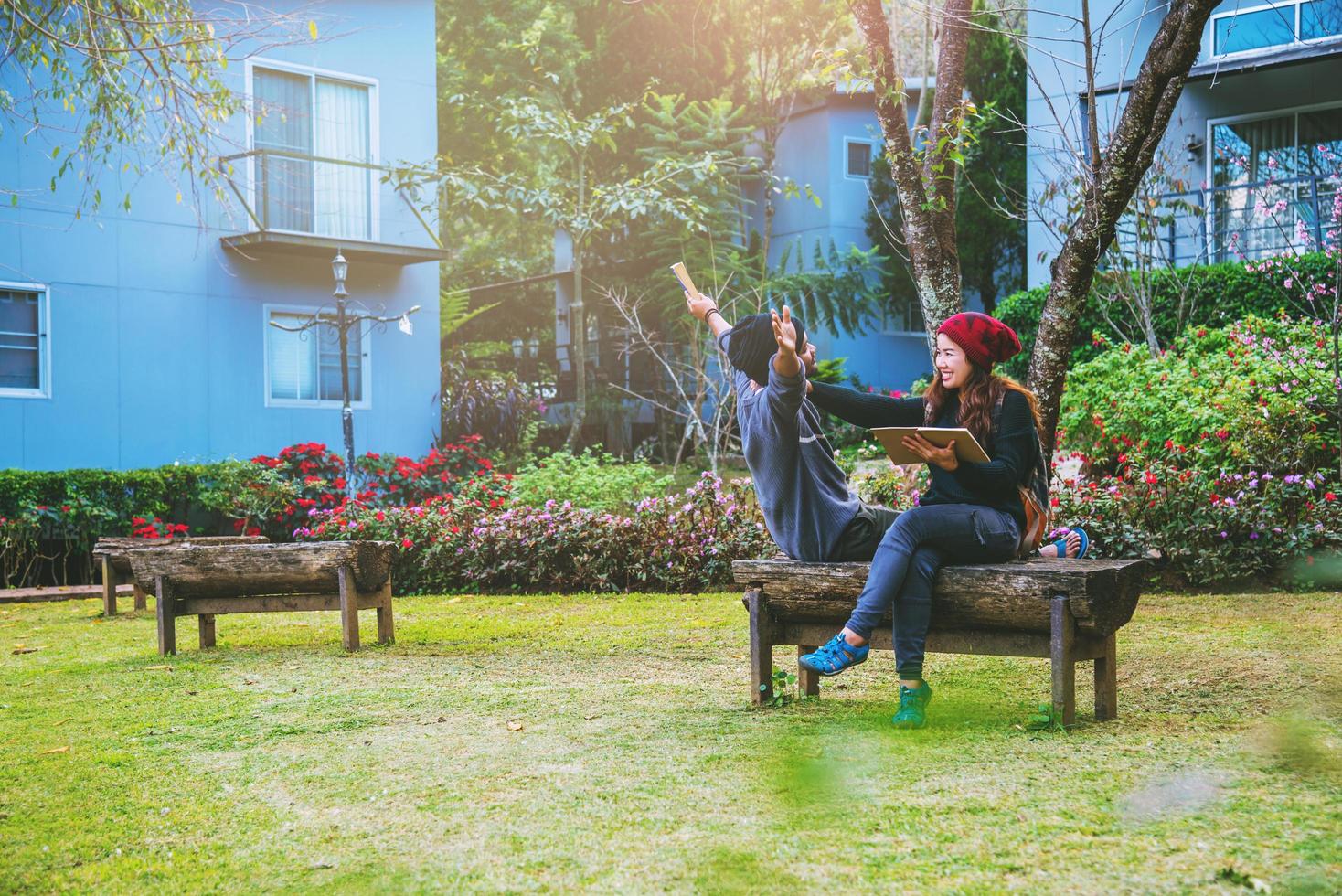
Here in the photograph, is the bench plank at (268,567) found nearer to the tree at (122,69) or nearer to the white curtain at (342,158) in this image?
the tree at (122,69)

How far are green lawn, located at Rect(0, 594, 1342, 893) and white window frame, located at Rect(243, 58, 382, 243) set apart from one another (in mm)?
9393

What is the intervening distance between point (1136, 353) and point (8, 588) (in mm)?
11153

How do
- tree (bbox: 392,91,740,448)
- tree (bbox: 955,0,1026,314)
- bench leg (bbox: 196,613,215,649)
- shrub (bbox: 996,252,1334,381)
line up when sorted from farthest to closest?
1. tree (bbox: 955,0,1026,314)
2. tree (bbox: 392,91,740,448)
3. shrub (bbox: 996,252,1334,381)
4. bench leg (bbox: 196,613,215,649)

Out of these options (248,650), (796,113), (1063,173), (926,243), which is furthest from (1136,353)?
(796,113)

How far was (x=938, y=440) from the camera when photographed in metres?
4.61

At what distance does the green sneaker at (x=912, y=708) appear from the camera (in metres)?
4.67

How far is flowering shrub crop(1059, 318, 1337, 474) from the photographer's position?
991 centimetres

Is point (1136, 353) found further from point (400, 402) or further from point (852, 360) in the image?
point (852, 360)

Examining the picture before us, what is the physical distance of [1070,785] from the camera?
379 centimetres

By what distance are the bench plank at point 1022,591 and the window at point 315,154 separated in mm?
11787

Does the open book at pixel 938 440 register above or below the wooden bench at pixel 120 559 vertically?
above

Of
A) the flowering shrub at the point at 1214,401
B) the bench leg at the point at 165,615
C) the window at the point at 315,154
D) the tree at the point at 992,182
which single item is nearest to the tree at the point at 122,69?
the window at the point at 315,154

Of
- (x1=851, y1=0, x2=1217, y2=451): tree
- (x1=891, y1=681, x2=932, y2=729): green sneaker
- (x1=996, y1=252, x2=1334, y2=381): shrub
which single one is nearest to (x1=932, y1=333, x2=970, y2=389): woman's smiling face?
(x1=891, y1=681, x2=932, y2=729): green sneaker

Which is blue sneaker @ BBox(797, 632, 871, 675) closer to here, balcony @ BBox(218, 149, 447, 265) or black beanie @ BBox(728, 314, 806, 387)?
black beanie @ BBox(728, 314, 806, 387)
